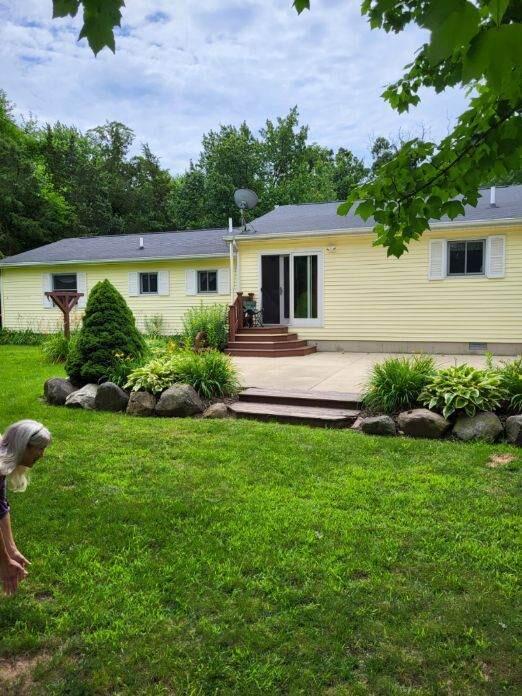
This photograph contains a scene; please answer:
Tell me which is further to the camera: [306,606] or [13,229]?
[13,229]

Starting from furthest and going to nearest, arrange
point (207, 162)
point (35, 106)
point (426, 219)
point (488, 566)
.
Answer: point (35, 106) → point (207, 162) → point (426, 219) → point (488, 566)

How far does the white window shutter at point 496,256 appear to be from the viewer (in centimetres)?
1064

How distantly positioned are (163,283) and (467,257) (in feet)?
28.1

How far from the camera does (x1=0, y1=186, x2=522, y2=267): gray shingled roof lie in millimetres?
11682

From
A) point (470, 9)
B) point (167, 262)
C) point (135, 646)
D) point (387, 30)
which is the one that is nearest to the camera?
point (470, 9)

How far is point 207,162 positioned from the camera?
26.6m

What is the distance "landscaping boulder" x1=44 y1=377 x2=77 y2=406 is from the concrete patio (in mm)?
2517

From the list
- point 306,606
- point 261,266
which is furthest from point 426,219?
point 261,266

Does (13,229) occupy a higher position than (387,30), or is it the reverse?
(13,229)

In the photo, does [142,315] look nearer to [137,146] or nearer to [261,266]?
[261,266]

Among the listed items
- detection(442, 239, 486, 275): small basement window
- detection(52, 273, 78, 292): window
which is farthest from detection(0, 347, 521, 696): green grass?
detection(52, 273, 78, 292): window

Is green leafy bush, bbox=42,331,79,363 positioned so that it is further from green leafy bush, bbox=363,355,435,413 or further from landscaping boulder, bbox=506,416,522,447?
landscaping boulder, bbox=506,416,522,447

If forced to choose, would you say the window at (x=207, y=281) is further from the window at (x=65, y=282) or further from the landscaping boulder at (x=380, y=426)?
the landscaping boulder at (x=380, y=426)

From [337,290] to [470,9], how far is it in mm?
11210
